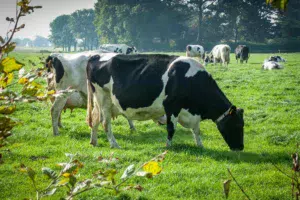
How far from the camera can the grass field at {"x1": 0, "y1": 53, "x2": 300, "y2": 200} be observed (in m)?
4.77

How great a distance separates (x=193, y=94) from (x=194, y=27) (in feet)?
276

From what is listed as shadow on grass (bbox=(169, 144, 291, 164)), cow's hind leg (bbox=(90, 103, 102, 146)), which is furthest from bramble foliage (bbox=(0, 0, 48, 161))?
cow's hind leg (bbox=(90, 103, 102, 146))

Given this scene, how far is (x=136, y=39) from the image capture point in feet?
267

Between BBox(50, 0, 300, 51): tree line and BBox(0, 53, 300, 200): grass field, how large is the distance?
2424 inches

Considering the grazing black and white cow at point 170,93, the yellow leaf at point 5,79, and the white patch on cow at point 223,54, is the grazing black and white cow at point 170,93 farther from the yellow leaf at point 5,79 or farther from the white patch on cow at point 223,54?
the white patch on cow at point 223,54

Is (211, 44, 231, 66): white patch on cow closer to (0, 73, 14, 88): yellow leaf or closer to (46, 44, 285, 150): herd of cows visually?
(46, 44, 285, 150): herd of cows

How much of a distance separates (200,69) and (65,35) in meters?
130

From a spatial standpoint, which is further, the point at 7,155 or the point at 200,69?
the point at 200,69

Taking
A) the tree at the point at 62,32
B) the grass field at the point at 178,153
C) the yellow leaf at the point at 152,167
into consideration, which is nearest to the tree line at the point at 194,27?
the tree at the point at 62,32

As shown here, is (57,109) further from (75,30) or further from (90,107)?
(75,30)

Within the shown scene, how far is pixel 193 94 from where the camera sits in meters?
7.01

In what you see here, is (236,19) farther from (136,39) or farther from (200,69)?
(200,69)

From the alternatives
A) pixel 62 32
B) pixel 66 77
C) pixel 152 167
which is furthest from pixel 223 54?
pixel 62 32

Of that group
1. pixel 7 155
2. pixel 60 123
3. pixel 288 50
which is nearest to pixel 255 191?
pixel 7 155
